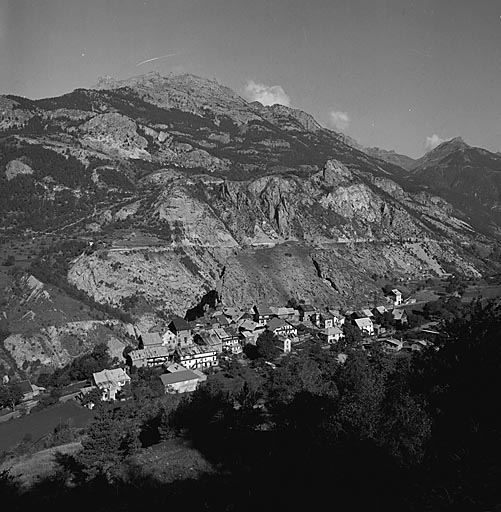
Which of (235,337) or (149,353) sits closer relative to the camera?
(149,353)

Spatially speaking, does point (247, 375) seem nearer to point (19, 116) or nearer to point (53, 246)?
point (53, 246)

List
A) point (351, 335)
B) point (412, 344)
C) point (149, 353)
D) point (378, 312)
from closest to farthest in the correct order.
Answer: point (149, 353), point (412, 344), point (351, 335), point (378, 312)

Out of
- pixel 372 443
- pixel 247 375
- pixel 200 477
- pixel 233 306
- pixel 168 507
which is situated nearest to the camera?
pixel 372 443

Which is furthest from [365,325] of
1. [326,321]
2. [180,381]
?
[180,381]

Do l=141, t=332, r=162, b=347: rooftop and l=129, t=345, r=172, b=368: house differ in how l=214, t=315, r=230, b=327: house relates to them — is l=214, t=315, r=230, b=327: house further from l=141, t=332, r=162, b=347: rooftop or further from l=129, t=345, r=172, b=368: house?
l=129, t=345, r=172, b=368: house

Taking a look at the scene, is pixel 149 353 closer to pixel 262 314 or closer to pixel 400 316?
pixel 262 314

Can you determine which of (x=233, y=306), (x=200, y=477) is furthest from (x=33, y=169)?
(x=200, y=477)

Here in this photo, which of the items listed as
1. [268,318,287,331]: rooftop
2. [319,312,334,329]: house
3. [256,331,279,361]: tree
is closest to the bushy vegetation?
[256,331,279,361]: tree

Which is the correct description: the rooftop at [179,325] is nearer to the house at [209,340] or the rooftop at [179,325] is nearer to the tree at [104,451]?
the house at [209,340]
